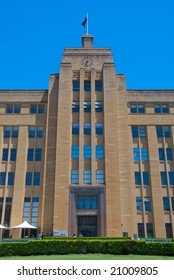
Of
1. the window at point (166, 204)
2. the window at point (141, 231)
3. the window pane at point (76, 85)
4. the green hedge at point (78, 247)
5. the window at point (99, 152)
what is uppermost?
the window pane at point (76, 85)

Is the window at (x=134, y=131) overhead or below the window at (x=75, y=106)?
below

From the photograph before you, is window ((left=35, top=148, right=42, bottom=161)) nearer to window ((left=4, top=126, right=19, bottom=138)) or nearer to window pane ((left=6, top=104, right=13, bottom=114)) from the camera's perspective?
window ((left=4, top=126, right=19, bottom=138))

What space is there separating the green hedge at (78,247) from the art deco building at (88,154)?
15.0 meters

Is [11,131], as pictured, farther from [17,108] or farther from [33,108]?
[33,108]

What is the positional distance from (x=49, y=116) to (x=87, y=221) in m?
16.5

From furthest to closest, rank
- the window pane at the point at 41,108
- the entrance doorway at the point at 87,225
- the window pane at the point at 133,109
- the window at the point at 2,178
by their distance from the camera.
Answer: the window pane at the point at 133,109
the window pane at the point at 41,108
the window at the point at 2,178
the entrance doorway at the point at 87,225

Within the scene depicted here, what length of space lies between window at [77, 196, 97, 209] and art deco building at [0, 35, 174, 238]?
0.43ft

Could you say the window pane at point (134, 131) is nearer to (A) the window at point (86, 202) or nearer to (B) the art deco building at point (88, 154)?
(B) the art deco building at point (88, 154)

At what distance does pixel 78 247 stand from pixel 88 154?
66.7ft

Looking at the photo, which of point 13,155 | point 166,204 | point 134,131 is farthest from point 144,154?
point 13,155

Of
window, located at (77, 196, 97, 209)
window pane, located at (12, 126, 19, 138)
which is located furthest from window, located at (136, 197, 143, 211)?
window pane, located at (12, 126, 19, 138)

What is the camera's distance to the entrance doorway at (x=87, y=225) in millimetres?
36281

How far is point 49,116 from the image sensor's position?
42.0 m

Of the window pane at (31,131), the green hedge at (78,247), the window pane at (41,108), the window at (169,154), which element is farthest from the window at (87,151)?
the green hedge at (78,247)
